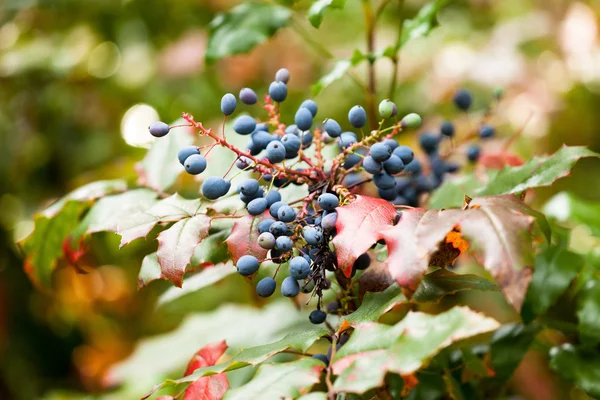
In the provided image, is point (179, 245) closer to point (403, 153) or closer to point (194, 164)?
point (194, 164)

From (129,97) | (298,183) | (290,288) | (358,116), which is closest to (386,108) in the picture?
(358,116)

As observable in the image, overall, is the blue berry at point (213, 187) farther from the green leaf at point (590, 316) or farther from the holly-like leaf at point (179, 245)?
the green leaf at point (590, 316)

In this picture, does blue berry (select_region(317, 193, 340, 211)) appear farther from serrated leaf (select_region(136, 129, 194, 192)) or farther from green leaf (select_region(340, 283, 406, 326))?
serrated leaf (select_region(136, 129, 194, 192))

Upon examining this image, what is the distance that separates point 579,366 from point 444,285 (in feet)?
1.00

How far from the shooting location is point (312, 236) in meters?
0.60

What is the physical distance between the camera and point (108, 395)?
4.91 ft

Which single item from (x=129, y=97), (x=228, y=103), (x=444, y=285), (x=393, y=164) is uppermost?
(x=228, y=103)

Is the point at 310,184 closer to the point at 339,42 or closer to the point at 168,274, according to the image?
the point at 168,274

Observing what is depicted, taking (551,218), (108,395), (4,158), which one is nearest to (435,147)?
(551,218)

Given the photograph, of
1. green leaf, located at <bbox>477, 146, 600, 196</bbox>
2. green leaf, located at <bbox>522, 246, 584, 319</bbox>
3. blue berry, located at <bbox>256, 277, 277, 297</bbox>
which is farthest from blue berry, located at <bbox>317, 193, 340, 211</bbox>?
green leaf, located at <bbox>522, 246, 584, 319</bbox>

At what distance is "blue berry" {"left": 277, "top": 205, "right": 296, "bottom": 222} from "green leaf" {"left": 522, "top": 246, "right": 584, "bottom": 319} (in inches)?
14.5

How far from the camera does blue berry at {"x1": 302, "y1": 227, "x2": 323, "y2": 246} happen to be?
598 mm

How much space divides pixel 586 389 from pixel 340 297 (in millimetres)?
356

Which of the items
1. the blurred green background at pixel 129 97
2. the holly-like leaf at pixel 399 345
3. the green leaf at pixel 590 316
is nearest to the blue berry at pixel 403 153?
the holly-like leaf at pixel 399 345
